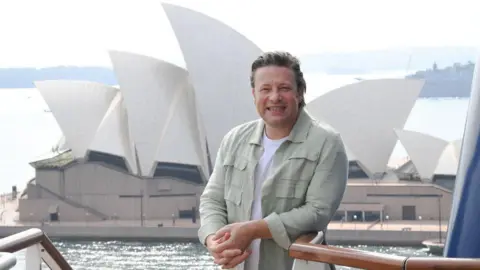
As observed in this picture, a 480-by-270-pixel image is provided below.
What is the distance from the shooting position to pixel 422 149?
19906 mm

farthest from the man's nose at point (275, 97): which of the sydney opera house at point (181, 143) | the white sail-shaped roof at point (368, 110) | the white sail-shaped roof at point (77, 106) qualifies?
the white sail-shaped roof at point (77, 106)

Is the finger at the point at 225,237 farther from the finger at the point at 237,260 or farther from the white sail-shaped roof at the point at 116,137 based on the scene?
the white sail-shaped roof at the point at 116,137

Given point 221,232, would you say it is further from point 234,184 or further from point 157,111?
point 157,111

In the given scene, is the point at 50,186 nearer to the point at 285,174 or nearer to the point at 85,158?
the point at 85,158

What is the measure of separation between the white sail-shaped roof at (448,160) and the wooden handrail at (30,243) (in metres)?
18.2

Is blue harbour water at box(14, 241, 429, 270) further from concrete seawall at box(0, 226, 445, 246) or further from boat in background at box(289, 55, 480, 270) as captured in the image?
boat in background at box(289, 55, 480, 270)

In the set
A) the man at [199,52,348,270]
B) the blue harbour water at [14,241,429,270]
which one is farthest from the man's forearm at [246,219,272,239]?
the blue harbour water at [14,241,429,270]

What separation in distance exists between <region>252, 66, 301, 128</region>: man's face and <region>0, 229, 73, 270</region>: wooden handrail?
55 centimetres

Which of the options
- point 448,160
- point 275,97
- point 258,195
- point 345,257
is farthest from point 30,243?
point 448,160

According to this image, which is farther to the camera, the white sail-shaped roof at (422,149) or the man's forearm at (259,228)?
the white sail-shaped roof at (422,149)

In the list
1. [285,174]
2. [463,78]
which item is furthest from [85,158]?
[463,78]

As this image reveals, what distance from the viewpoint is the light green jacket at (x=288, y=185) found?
1450mm

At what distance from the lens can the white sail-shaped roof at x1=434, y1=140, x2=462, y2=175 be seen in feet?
63.0

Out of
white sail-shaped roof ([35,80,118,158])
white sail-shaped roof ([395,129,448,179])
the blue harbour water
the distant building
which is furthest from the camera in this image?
white sail-shaped roof ([35,80,118,158])
